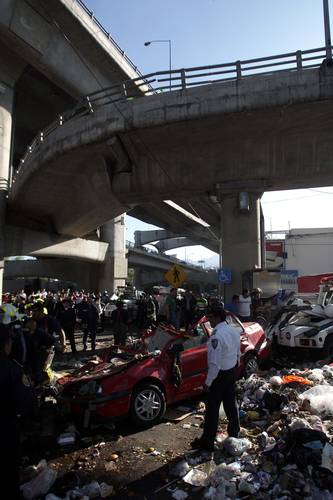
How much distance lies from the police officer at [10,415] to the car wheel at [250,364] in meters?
5.32

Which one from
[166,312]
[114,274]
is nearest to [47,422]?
[166,312]

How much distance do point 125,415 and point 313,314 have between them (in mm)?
5987

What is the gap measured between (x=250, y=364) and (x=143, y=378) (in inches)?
108

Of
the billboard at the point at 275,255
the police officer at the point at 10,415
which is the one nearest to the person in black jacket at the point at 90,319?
the police officer at the point at 10,415

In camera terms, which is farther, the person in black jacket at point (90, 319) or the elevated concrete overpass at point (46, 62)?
the elevated concrete overpass at point (46, 62)

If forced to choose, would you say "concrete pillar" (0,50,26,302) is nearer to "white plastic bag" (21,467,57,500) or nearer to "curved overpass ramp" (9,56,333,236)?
"curved overpass ramp" (9,56,333,236)

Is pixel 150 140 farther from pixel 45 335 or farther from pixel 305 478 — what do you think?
pixel 305 478

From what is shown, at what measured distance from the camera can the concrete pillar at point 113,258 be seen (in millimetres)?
32438

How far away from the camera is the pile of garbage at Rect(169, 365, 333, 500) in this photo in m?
4.03

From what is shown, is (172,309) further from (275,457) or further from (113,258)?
(113,258)

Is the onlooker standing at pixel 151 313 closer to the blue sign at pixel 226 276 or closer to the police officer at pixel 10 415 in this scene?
the blue sign at pixel 226 276

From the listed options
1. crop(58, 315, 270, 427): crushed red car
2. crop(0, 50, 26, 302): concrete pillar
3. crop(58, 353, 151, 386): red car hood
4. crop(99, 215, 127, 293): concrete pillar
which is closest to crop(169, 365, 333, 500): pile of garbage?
crop(58, 315, 270, 427): crushed red car

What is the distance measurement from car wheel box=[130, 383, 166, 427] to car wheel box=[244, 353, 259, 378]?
7.46 feet

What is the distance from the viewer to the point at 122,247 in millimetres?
33906
